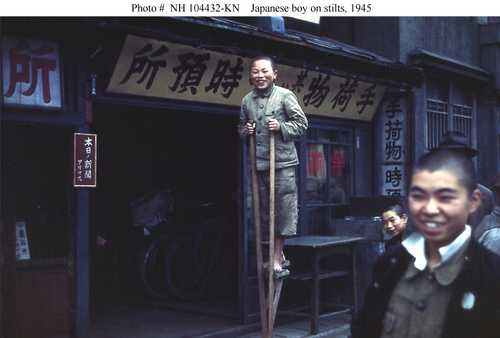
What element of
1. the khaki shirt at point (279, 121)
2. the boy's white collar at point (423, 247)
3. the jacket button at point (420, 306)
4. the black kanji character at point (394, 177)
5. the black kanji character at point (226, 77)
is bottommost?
the jacket button at point (420, 306)

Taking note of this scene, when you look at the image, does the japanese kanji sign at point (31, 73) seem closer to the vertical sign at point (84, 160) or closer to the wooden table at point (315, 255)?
the vertical sign at point (84, 160)

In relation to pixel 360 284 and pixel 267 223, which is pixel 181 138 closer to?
pixel 360 284

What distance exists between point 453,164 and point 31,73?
508 cm

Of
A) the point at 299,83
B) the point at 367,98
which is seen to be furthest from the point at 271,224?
the point at 367,98

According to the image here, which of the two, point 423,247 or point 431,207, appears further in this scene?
point 423,247

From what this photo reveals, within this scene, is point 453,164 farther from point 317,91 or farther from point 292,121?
point 317,91

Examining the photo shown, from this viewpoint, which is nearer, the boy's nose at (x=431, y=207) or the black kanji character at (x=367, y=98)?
the boy's nose at (x=431, y=207)

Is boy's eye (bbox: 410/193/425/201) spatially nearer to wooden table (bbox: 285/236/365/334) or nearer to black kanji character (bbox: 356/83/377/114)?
wooden table (bbox: 285/236/365/334)

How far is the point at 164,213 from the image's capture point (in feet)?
34.7

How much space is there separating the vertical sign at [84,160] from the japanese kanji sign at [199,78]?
708mm

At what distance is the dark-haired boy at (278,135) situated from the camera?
5.98 m

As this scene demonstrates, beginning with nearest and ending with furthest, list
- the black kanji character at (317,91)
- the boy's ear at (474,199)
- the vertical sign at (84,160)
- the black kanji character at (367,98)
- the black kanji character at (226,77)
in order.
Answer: the boy's ear at (474,199) → the vertical sign at (84,160) → the black kanji character at (226,77) → the black kanji character at (317,91) → the black kanji character at (367,98)

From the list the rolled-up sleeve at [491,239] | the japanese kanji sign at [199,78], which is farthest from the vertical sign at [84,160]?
the rolled-up sleeve at [491,239]
